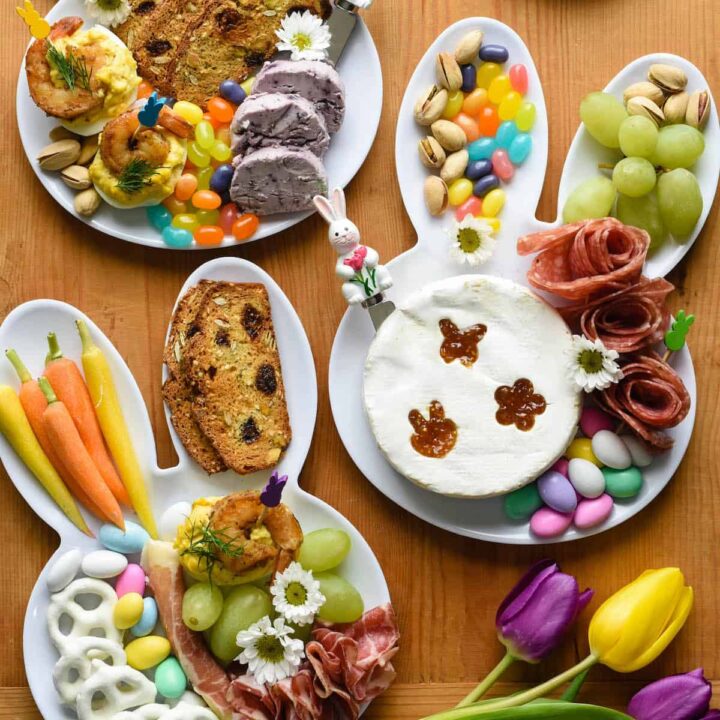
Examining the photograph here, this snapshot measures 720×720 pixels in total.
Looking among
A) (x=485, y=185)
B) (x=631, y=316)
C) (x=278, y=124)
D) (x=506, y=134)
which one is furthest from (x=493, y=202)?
(x=278, y=124)

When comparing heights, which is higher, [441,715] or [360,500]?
[360,500]

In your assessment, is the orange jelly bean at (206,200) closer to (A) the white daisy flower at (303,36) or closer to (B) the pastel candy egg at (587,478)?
(A) the white daisy flower at (303,36)

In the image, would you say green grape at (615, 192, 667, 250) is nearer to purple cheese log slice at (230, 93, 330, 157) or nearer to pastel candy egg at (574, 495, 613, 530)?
pastel candy egg at (574, 495, 613, 530)

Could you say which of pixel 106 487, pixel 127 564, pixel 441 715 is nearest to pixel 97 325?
pixel 106 487

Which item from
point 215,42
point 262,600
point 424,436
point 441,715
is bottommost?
point 441,715

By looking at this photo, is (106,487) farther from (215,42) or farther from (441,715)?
(215,42)
